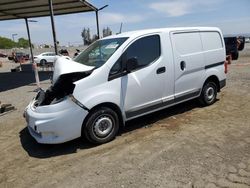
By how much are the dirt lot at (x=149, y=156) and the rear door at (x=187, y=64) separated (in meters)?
0.58

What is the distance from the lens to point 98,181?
161 inches

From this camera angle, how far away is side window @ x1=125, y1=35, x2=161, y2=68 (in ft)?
19.1

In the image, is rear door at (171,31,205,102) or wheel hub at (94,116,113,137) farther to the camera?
rear door at (171,31,205,102)

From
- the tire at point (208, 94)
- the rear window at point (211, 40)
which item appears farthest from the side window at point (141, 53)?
the tire at point (208, 94)

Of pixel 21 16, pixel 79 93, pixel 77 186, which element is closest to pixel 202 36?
pixel 79 93

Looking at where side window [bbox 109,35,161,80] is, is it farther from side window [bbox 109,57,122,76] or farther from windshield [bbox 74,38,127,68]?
windshield [bbox 74,38,127,68]

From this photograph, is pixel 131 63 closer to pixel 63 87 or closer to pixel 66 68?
pixel 66 68

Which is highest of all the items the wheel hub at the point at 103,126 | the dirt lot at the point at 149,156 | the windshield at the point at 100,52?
the windshield at the point at 100,52

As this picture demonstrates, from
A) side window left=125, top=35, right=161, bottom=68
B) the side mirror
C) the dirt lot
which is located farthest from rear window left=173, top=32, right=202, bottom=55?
the dirt lot

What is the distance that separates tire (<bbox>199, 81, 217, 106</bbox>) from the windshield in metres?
2.65

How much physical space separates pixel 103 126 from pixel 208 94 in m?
3.29

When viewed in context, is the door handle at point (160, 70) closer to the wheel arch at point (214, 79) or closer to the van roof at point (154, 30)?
the van roof at point (154, 30)

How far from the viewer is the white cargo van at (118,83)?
16.7 feet

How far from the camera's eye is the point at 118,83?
5500 millimetres
